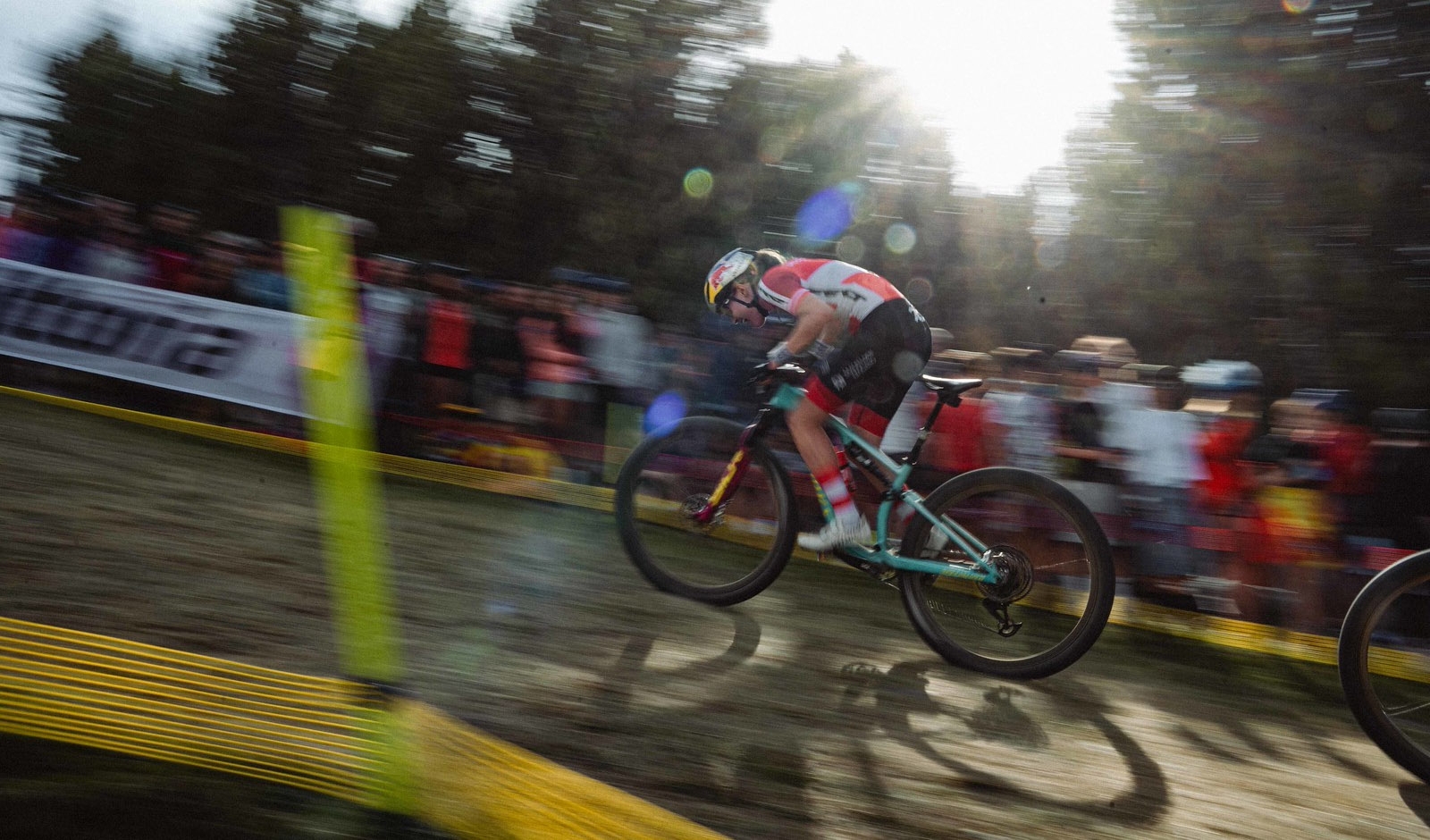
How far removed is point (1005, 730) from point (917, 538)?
1019 mm

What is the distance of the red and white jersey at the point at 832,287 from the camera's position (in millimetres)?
4820

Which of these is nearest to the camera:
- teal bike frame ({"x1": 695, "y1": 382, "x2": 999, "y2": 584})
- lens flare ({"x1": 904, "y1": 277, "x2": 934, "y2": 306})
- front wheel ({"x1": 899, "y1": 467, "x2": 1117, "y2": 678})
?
front wheel ({"x1": 899, "y1": 467, "x2": 1117, "y2": 678})

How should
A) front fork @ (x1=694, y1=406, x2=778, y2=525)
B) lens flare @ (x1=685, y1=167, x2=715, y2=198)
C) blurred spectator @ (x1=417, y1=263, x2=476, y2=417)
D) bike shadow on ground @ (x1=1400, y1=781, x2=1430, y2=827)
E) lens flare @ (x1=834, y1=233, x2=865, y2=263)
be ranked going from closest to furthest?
bike shadow on ground @ (x1=1400, y1=781, x2=1430, y2=827)
front fork @ (x1=694, y1=406, x2=778, y2=525)
blurred spectator @ (x1=417, y1=263, x2=476, y2=417)
lens flare @ (x1=685, y1=167, x2=715, y2=198)
lens flare @ (x1=834, y1=233, x2=865, y2=263)

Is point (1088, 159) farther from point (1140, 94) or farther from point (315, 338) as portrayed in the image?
point (315, 338)

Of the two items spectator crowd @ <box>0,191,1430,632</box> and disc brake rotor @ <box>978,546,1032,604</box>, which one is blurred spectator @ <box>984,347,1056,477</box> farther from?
disc brake rotor @ <box>978,546,1032,604</box>

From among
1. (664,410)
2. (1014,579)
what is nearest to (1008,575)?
(1014,579)

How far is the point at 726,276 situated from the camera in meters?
4.87

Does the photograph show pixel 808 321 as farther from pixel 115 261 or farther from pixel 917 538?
pixel 115 261

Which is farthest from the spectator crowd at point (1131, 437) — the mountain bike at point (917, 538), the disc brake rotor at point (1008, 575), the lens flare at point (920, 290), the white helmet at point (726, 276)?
the lens flare at point (920, 290)

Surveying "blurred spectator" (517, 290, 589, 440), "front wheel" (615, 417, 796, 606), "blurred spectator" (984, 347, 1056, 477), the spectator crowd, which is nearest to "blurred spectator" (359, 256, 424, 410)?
the spectator crowd

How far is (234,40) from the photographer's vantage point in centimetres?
2320

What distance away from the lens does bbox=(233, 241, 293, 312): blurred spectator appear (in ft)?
30.3

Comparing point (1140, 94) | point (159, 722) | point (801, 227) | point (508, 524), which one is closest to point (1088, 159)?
point (1140, 94)

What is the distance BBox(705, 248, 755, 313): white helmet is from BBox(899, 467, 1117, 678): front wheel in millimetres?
1330
